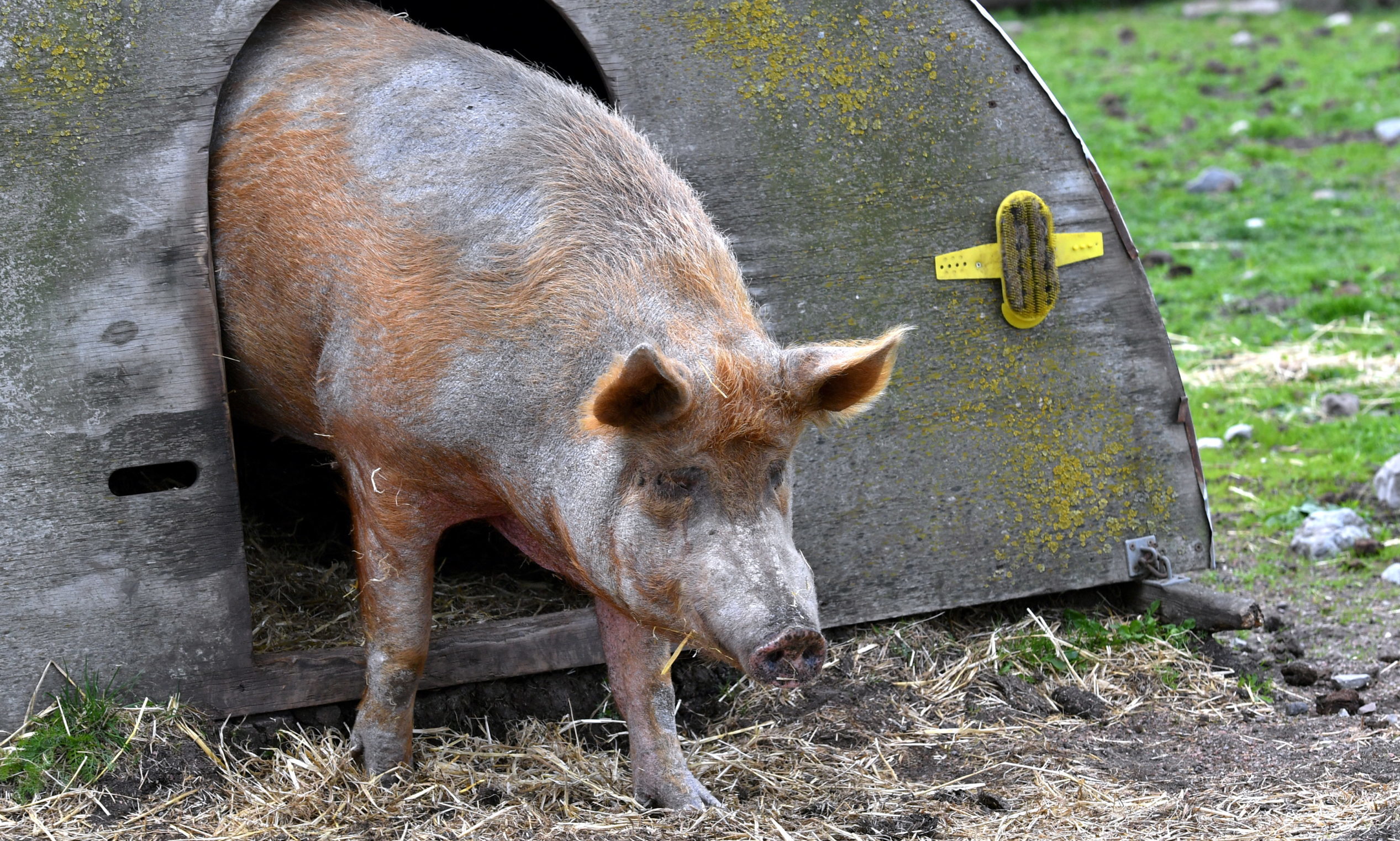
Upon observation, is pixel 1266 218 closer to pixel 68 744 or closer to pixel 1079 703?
pixel 1079 703

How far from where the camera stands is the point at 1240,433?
671 centimetres

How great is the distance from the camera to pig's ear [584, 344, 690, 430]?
9.46 ft

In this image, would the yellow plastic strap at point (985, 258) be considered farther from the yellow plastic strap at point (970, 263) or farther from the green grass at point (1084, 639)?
the green grass at point (1084, 639)

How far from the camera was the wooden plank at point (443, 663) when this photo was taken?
4042 millimetres

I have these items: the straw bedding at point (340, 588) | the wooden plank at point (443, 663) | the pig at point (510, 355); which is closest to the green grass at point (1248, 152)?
the straw bedding at point (340, 588)

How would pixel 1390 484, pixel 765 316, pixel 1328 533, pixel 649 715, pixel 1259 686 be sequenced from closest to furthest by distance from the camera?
pixel 649 715, pixel 765 316, pixel 1259 686, pixel 1328 533, pixel 1390 484

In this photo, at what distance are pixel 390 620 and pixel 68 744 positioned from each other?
0.88 meters

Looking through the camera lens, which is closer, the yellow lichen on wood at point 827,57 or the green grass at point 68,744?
the green grass at point 68,744

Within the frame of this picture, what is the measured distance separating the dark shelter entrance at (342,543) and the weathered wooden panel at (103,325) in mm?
580

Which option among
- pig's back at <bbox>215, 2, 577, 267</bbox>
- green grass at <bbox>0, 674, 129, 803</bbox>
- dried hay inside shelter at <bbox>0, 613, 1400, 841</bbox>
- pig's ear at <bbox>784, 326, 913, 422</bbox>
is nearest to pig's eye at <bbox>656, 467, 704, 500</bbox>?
pig's ear at <bbox>784, 326, 913, 422</bbox>

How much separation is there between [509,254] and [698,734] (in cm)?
161

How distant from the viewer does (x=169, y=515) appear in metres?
3.93

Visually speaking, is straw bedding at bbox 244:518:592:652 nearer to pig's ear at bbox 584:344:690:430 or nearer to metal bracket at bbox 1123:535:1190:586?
pig's ear at bbox 584:344:690:430

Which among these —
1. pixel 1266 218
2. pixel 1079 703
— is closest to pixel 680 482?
pixel 1079 703
